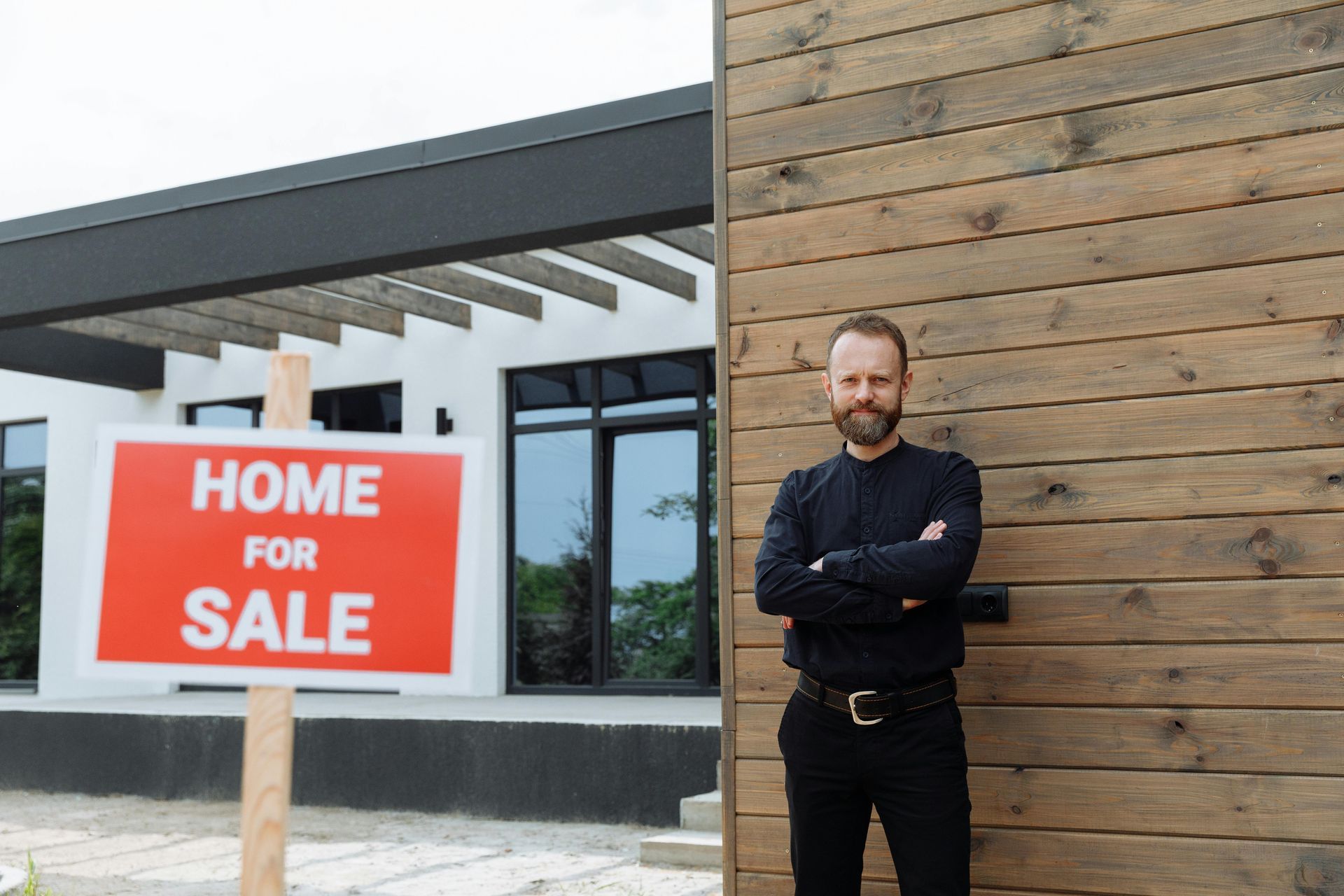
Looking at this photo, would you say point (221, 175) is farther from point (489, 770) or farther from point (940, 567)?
point (940, 567)

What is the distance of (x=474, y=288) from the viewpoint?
782 centimetres

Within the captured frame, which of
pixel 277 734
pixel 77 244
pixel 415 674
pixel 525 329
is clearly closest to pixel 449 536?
pixel 415 674

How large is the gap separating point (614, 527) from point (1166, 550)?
19.6ft

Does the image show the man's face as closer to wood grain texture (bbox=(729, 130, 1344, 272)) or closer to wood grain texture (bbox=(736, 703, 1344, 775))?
wood grain texture (bbox=(729, 130, 1344, 272))

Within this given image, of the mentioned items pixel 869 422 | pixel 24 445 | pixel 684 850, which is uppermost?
pixel 24 445

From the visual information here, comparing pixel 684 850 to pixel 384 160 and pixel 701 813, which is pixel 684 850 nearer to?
pixel 701 813

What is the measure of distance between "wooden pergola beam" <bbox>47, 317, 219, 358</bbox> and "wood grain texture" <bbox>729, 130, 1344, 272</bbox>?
6.52m

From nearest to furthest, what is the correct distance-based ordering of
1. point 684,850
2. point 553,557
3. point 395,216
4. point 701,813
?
point 684,850 → point 701,813 → point 395,216 → point 553,557

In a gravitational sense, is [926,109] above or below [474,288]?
below

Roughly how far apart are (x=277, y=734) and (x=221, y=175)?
4.95m

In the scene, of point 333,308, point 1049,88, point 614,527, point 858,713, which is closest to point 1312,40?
point 1049,88

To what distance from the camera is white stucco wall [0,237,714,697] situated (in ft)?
26.6

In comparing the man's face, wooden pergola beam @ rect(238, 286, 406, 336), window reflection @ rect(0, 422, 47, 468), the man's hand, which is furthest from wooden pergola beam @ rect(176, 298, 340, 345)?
the man's hand

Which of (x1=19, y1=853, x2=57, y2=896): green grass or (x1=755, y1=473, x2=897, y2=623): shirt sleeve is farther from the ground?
(x1=755, y1=473, x2=897, y2=623): shirt sleeve
